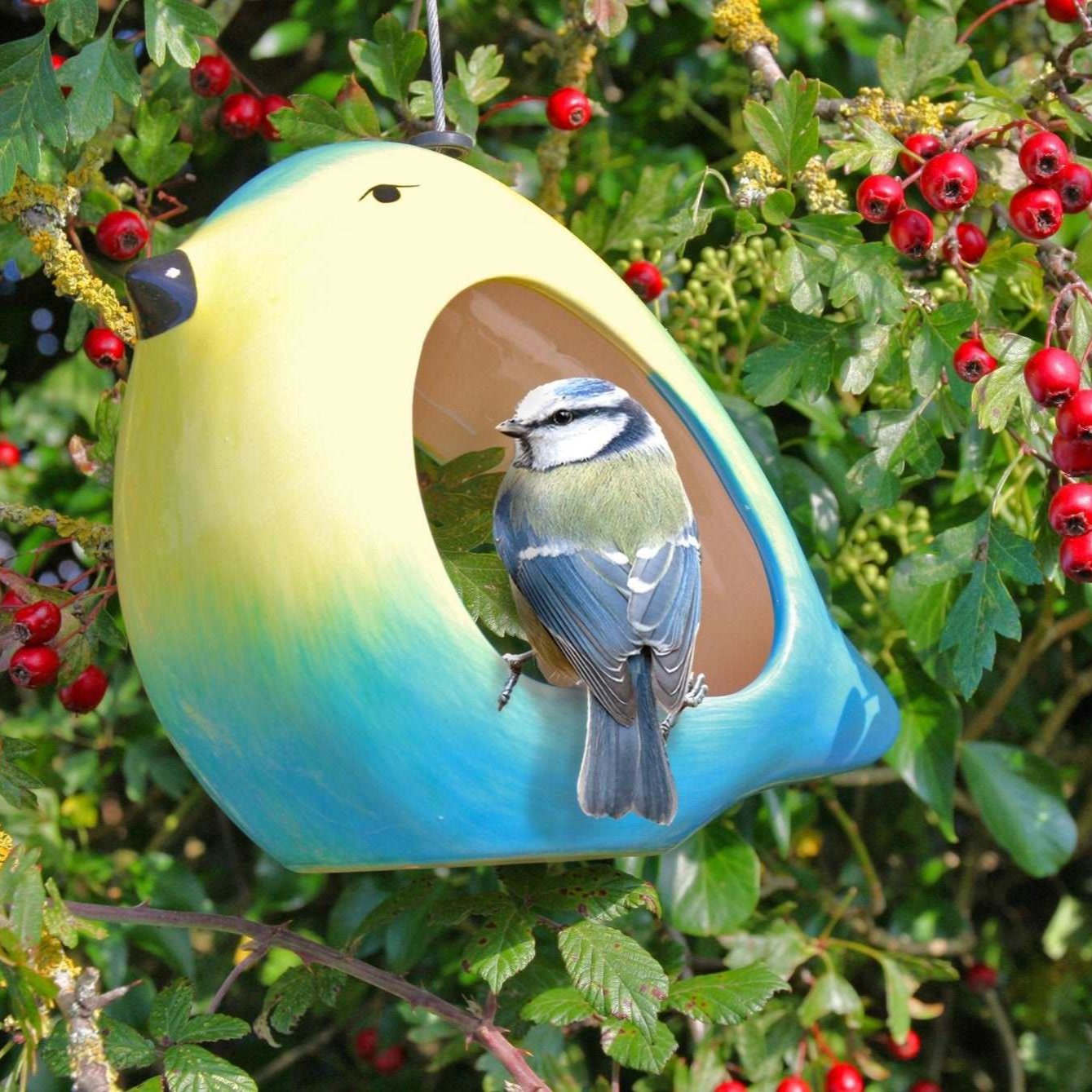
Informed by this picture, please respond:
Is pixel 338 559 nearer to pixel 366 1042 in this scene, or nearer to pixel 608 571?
pixel 608 571

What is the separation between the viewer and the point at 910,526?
1.93 meters

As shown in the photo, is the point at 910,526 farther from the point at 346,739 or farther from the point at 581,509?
the point at 346,739

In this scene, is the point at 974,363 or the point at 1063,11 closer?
the point at 974,363

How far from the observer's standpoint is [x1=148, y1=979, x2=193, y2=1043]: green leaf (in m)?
1.35

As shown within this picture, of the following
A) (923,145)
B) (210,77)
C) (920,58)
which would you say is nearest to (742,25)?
(920,58)

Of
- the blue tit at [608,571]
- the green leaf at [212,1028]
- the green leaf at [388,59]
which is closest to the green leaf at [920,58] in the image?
the green leaf at [388,59]

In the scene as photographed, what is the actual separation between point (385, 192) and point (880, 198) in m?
0.53

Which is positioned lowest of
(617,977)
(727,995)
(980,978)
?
(980,978)

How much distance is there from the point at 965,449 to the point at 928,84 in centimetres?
41

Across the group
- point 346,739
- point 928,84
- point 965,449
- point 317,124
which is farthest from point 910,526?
point 346,739

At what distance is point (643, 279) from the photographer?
1.79 metres

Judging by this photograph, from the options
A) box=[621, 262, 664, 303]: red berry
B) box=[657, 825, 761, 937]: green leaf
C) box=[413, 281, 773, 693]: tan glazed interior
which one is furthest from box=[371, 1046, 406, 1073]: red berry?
box=[621, 262, 664, 303]: red berry

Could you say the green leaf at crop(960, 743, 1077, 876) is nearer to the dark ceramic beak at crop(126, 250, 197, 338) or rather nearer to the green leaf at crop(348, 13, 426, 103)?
the green leaf at crop(348, 13, 426, 103)

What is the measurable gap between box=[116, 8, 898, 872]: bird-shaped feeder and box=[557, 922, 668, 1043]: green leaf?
0.46 feet
